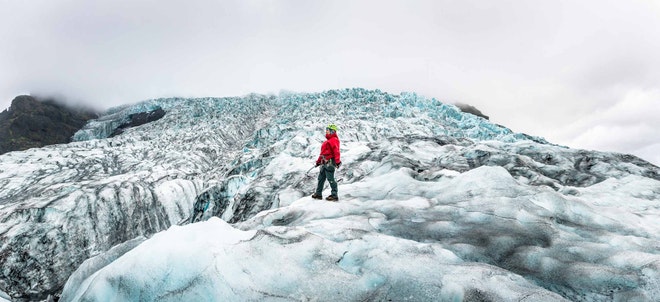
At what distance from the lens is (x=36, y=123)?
10156 centimetres

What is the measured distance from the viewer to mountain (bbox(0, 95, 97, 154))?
93.6 meters

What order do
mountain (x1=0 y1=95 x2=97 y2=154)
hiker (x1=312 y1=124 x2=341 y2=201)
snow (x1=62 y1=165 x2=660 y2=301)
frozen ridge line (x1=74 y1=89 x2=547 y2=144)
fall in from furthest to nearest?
1. mountain (x1=0 y1=95 x2=97 y2=154)
2. frozen ridge line (x1=74 y1=89 x2=547 y2=144)
3. hiker (x1=312 y1=124 x2=341 y2=201)
4. snow (x1=62 y1=165 x2=660 y2=301)

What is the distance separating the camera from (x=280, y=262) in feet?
16.9

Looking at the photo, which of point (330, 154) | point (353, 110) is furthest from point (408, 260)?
point (353, 110)

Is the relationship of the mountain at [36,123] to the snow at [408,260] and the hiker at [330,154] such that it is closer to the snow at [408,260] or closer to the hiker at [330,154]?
the hiker at [330,154]

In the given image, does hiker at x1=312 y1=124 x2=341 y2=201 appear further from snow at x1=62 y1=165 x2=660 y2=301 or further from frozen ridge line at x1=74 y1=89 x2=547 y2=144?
frozen ridge line at x1=74 y1=89 x2=547 y2=144

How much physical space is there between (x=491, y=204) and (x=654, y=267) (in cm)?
347

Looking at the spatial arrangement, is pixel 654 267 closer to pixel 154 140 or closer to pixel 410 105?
pixel 154 140

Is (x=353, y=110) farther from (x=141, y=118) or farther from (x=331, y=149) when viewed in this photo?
(x=331, y=149)

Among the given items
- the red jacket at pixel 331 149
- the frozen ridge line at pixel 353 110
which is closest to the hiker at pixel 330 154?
the red jacket at pixel 331 149

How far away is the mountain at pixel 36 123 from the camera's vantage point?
9362 centimetres

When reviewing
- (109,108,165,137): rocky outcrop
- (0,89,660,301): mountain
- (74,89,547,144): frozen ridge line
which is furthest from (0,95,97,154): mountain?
(0,89,660,301): mountain

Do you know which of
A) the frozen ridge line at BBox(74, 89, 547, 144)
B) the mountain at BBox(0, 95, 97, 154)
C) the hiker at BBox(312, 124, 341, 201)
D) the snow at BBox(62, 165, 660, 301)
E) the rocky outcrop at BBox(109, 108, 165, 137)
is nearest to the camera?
the snow at BBox(62, 165, 660, 301)

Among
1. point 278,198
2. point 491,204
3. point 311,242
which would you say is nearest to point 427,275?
point 311,242
